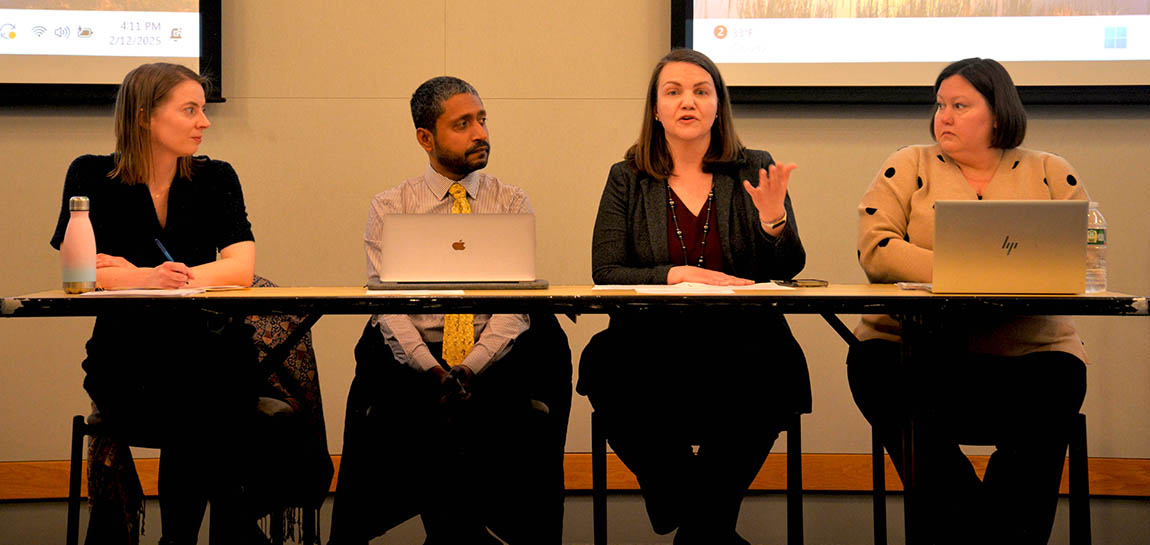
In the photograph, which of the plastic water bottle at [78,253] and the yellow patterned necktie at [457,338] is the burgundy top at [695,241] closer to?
the yellow patterned necktie at [457,338]

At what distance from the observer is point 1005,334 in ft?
7.34

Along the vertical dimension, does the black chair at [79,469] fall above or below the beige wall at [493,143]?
below

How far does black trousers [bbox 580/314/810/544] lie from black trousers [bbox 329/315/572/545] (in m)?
0.22

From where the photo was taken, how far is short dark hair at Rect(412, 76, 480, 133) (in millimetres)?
2645

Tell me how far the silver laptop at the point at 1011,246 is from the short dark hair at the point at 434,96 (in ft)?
4.49

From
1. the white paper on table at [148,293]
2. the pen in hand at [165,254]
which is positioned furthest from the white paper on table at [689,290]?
the pen in hand at [165,254]

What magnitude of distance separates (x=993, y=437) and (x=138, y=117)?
223cm

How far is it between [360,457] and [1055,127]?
2567 millimetres

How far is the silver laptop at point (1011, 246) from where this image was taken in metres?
1.82

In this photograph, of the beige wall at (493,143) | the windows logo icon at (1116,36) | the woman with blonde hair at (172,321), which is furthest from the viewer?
the beige wall at (493,143)

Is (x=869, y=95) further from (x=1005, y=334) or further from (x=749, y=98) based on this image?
(x=1005, y=334)

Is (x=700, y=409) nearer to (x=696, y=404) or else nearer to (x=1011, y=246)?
(x=696, y=404)

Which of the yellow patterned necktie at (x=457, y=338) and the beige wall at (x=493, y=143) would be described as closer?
the yellow patterned necktie at (x=457, y=338)

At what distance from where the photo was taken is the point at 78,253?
1.97 metres
